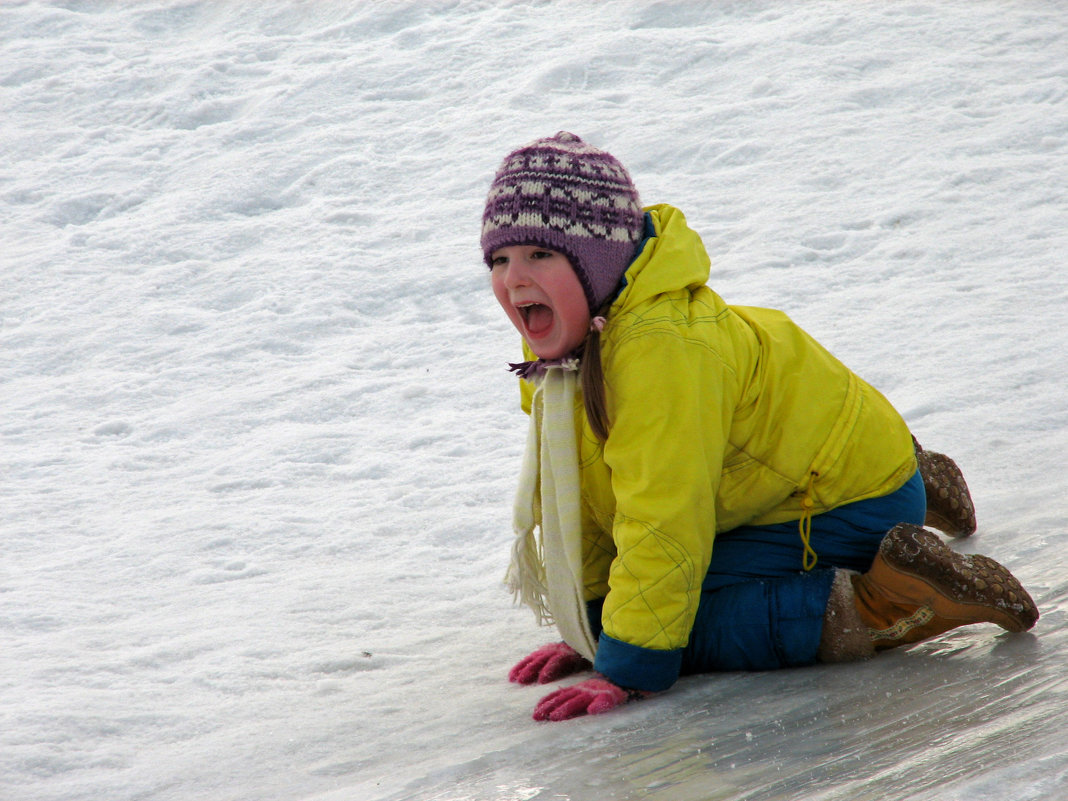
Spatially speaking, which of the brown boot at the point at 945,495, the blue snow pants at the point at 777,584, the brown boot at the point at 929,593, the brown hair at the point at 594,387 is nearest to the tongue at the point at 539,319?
the brown hair at the point at 594,387

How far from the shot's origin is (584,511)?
2557mm

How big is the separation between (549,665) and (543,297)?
81cm

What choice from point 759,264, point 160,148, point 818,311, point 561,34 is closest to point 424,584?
point 818,311

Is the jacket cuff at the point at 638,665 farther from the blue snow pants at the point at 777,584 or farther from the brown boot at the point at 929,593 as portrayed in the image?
the brown boot at the point at 929,593

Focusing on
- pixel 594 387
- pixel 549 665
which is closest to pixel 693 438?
pixel 594 387

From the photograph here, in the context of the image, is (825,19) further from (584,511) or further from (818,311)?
(584,511)

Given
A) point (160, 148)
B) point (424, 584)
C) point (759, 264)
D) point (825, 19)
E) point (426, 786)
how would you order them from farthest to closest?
point (825, 19)
point (160, 148)
point (759, 264)
point (424, 584)
point (426, 786)

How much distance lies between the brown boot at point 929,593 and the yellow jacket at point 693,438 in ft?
0.68

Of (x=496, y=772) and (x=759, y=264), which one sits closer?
(x=496, y=772)

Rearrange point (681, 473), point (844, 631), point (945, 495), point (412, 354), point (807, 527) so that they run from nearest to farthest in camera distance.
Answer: point (681, 473)
point (844, 631)
point (807, 527)
point (945, 495)
point (412, 354)

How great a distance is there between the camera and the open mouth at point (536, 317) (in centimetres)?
238

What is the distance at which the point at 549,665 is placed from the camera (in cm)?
246

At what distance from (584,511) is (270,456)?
68.8 inches

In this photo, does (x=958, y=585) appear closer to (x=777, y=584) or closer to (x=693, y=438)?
(x=777, y=584)
